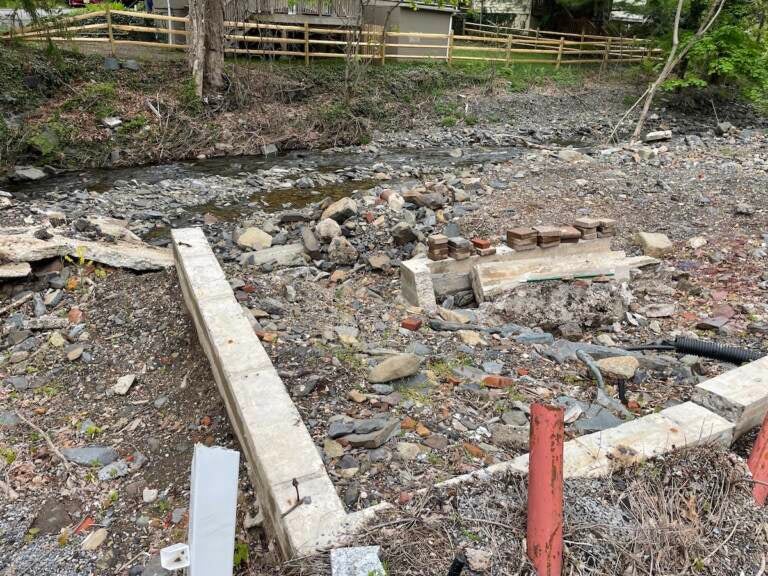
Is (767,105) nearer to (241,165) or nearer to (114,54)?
(241,165)

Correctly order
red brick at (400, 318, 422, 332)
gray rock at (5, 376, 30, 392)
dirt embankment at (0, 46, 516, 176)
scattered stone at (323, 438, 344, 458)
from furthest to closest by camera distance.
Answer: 1. dirt embankment at (0, 46, 516, 176)
2. red brick at (400, 318, 422, 332)
3. gray rock at (5, 376, 30, 392)
4. scattered stone at (323, 438, 344, 458)

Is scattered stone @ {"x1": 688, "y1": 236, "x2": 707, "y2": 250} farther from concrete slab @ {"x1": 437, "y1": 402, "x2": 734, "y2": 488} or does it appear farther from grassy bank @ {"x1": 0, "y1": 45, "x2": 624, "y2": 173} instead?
grassy bank @ {"x1": 0, "y1": 45, "x2": 624, "y2": 173}

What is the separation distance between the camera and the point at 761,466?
2734 millimetres

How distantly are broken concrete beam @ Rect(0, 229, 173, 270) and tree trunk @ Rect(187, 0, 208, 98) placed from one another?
9.64 meters

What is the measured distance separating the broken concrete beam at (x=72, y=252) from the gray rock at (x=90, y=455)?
2.66 metres

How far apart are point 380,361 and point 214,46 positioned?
13.5 m

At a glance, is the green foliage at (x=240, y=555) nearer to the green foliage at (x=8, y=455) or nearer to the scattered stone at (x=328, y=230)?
the green foliage at (x=8, y=455)

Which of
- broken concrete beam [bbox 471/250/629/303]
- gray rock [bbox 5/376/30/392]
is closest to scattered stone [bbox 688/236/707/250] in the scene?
broken concrete beam [bbox 471/250/629/303]

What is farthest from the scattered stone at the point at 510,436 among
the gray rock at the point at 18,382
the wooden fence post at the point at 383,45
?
the wooden fence post at the point at 383,45

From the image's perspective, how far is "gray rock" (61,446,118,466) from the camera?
3.45 m

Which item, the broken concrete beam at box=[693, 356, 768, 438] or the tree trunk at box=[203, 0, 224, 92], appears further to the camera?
the tree trunk at box=[203, 0, 224, 92]

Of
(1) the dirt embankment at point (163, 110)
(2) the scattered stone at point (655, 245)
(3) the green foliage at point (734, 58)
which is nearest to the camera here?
(2) the scattered stone at point (655, 245)

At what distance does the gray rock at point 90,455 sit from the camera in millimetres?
3451

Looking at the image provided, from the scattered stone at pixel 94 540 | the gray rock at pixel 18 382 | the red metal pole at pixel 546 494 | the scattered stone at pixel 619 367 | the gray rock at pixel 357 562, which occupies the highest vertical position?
the red metal pole at pixel 546 494
